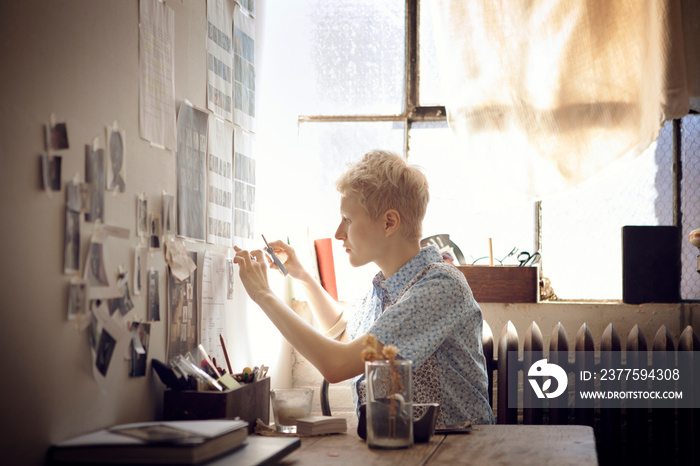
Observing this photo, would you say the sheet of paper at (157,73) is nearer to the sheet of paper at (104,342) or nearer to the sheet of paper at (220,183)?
the sheet of paper at (220,183)

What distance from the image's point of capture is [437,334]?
1.51 m

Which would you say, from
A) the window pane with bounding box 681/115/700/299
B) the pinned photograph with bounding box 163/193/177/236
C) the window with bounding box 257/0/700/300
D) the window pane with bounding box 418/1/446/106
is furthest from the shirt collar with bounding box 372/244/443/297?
the window pane with bounding box 681/115/700/299

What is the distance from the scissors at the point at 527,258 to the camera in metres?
2.51

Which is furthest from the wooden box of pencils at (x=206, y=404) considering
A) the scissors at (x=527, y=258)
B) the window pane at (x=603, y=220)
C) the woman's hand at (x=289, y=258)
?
the window pane at (x=603, y=220)

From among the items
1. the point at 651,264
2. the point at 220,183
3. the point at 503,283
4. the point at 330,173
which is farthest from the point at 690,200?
the point at 220,183

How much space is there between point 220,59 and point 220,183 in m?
0.32

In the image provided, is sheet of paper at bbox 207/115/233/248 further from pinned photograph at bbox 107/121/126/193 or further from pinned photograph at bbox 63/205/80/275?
pinned photograph at bbox 63/205/80/275

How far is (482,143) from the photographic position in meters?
2.50

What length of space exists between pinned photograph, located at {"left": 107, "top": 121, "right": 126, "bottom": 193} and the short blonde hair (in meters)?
0.64

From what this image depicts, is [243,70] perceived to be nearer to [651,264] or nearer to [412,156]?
[412,156]

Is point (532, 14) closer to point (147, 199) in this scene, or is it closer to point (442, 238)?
point (442, 238)

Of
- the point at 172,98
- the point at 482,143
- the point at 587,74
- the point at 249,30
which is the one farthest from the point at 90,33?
→ the point at 587,74

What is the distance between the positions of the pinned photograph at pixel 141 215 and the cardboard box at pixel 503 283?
1.43m

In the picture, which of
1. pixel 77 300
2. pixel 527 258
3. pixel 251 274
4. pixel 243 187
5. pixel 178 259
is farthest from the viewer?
pixel 527 258
